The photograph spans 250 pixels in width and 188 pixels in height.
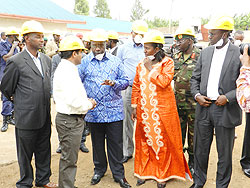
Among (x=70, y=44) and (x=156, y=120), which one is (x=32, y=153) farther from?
(x=156, y=120)

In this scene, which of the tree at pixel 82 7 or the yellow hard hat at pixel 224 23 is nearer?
the yellow hard hat at pixel 224 23

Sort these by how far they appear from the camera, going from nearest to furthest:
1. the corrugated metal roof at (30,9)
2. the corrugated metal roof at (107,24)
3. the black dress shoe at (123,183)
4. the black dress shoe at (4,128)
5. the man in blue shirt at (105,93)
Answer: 1. the man in blue shirt at (105,93)
2. the black dress shoe at (123,183)
3. the black dress shoe at (4,128)
4. the corrugated metal roof at (30,9)
5. the corrugated metal roof at (107,24)

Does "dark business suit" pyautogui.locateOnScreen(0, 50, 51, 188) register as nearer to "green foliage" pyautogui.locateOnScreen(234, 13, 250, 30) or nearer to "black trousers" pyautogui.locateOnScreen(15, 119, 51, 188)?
"black trousers" pyautogui.locateOnScreen(15, 119, 51, 188)

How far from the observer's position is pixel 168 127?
3.43m

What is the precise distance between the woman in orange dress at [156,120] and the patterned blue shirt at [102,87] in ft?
1.05

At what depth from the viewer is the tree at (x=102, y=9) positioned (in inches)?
Result: 2350

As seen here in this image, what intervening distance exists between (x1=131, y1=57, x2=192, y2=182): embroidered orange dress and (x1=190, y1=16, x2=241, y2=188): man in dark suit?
33 cm

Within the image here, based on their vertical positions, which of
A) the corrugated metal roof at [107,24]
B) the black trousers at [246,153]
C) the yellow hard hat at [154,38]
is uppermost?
the corrugated metal roof at [107,24]

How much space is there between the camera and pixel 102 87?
→ 3410mm

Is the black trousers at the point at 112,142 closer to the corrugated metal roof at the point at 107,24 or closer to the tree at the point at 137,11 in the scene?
the corrugated metal roof at the point at 107,24

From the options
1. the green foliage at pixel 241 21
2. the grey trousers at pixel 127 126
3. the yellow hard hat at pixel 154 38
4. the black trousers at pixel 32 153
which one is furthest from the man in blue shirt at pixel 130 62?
the green foliage at pixel 241 21

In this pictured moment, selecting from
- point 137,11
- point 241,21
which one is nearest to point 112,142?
point 241,21

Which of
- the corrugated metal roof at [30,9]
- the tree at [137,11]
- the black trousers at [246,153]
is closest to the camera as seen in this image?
the black trousers at [246,153]

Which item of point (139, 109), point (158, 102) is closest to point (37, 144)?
point (139, 109)
